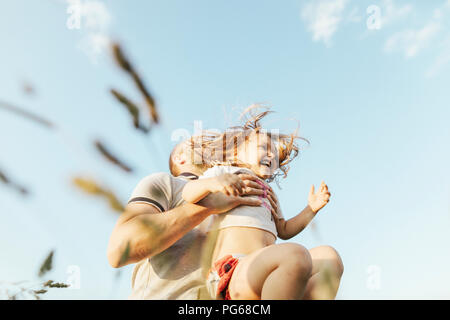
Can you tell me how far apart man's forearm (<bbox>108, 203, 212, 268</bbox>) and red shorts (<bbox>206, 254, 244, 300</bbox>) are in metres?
0.22

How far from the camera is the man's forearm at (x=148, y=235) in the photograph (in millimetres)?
1523

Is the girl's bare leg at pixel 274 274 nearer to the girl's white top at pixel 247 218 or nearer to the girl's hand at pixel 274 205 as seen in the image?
the girl's white top at pixel 247 218

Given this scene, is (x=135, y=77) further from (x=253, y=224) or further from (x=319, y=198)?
(x=319, y=198)

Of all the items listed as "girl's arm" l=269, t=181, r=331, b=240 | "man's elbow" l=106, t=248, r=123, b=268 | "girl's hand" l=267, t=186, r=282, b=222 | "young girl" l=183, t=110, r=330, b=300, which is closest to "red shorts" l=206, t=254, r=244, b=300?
"young girl" l=183, t=110, r=330, b=300

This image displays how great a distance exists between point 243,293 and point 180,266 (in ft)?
1.48

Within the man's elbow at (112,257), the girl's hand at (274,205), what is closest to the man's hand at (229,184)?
the man's elbow at (112,257)

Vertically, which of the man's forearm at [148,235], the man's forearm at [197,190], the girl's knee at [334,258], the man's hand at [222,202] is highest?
the man's hand at [222,202]

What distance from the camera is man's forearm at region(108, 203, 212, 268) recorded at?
152 cm

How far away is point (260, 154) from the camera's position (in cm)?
256

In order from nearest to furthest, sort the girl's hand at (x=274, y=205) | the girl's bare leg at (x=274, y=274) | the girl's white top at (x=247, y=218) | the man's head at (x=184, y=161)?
the girl's bare leg at (x=274, y=274) < the girl's white top at (x=247, y=218) < the girl's hand at (x=274, y=205) < the man's head at (x=184, y=161)

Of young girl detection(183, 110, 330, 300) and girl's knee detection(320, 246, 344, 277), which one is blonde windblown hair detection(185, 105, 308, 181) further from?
girl's knee detection(320, 246, 344, 277)

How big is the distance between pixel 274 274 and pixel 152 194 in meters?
0.72
